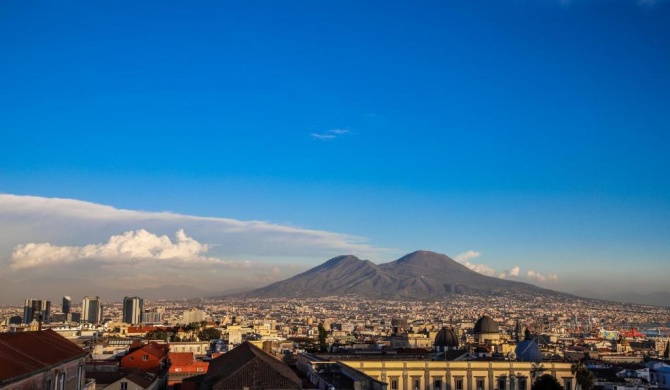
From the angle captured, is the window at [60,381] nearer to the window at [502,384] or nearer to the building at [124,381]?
the building at [124,381]

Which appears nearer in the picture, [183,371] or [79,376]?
[79,376]

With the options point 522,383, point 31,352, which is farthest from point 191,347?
point 31,352

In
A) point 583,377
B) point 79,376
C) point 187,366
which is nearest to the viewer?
point 79,376

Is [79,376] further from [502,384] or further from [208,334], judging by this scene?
[208,334]

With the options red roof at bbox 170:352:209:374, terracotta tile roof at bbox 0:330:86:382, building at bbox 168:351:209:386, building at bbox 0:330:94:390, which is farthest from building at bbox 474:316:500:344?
terracotta tile roof at bbox 0:330:86:382

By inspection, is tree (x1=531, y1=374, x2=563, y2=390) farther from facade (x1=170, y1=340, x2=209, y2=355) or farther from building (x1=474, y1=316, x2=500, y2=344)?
facade (x1=170, y1=340, x2=209, y2=355)

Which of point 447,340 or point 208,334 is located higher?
point 447,340

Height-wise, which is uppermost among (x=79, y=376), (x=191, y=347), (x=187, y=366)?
(x=79, y=376)
